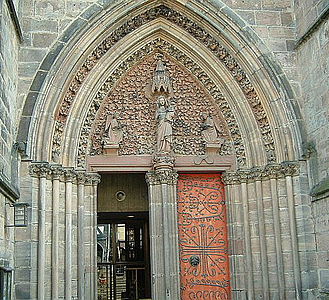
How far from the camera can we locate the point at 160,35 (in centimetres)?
981

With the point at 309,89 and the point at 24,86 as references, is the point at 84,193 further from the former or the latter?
the point at 309,89

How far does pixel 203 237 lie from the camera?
9492 mm

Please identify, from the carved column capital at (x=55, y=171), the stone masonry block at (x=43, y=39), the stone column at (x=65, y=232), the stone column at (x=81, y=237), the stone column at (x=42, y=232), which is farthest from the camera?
the stone masonry block at (x=43, y=39)

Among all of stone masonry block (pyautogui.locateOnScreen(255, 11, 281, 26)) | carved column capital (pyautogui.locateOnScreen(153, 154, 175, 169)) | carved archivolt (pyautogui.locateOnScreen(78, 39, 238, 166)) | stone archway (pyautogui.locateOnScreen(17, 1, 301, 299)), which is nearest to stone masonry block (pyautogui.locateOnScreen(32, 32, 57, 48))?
stone archway (pyautogui.locateOnScreen(17, 1, 301, 299))

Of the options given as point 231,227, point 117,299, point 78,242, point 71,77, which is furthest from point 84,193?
point 117,299

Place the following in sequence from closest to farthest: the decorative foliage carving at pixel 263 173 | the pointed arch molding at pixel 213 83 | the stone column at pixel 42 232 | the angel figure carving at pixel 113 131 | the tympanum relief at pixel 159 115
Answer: the stone column at pixel 42 232
the decorative foliage carving at pixel 263 173
the pointed arch molding at pixel 213 83
the angel figure carving at pixel 113 131
the tympanum relief at pixel 159 115

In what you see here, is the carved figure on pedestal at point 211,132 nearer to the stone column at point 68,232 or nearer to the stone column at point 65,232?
the stone column at point 65,232

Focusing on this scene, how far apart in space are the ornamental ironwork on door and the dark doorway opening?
70.6 inches

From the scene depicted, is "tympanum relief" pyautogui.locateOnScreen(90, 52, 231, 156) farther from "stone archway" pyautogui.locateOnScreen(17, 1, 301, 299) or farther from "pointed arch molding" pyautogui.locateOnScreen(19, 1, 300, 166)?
"pointed arch molding" pyautogui.locateOnScreen(19, 1, 300, 166)

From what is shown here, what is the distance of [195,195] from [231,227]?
831 millimetres

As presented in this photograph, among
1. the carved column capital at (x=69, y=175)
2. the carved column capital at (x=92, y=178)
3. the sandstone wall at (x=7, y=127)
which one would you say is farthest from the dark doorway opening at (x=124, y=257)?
the sandstone wall at (x=7, y=127)

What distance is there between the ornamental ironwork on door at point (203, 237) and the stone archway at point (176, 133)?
10.1 inches

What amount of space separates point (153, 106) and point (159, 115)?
0.33 metres

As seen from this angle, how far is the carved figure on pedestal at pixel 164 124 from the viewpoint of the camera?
30.7 ft
